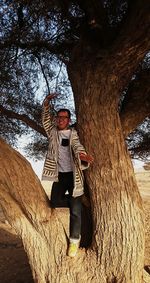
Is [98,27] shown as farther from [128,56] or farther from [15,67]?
[15,67]

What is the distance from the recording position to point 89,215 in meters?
4.86

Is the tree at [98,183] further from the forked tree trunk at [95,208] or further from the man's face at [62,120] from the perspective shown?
the man's face at [62,120]

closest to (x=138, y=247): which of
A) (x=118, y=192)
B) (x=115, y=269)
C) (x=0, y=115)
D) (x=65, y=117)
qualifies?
(x=115, y=269)

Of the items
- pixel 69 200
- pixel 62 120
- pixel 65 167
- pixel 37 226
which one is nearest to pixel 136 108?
pixel 62 120

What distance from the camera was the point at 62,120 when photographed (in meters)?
4.41

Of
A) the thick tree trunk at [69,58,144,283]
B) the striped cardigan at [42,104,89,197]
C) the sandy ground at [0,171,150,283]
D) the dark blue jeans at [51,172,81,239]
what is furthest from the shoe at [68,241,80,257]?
the sandy ground at [0,171,150,283]

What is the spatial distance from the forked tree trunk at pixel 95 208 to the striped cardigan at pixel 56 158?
266 mm

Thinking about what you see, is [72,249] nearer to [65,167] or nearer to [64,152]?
[65,167]

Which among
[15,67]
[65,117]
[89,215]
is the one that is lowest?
[89,215]

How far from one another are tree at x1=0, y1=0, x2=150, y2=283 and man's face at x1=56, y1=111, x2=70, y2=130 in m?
0.24

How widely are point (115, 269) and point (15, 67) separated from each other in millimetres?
3832

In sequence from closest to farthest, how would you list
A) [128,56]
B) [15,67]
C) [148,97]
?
1. [128,56]
2. [148,97]
3. [15,67]

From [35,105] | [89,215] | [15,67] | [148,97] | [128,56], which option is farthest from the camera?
[35,105]

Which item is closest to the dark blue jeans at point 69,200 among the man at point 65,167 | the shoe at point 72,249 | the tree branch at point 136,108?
the man at point 65,167
